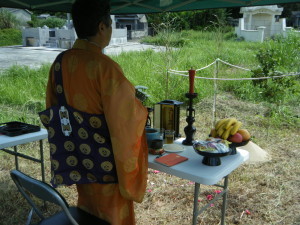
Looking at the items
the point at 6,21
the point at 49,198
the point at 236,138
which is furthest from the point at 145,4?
the point at 6,21

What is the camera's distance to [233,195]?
3.05 metres

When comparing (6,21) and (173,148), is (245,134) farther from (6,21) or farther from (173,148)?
(6,21)

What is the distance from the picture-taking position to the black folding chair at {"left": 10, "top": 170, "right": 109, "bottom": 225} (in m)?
1.29

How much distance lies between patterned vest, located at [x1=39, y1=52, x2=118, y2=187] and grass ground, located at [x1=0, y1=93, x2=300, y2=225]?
131 cm

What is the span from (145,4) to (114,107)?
2387 mm

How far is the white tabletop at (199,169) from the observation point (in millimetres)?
1515

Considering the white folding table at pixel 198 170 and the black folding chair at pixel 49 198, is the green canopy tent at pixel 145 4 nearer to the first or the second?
the white folding table at pixel 198 170

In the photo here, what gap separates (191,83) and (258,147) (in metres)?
2.51

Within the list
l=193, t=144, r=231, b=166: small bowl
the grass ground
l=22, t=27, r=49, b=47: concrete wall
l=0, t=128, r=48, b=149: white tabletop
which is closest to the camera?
l=193, t=144, r=231, b=166: small bowl

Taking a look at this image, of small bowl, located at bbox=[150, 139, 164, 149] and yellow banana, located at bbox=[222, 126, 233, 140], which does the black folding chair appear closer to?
small bowl, located at bbox=[150, 139, 164, 149]

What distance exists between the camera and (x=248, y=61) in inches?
412

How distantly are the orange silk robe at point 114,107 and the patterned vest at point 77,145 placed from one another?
0.04 m

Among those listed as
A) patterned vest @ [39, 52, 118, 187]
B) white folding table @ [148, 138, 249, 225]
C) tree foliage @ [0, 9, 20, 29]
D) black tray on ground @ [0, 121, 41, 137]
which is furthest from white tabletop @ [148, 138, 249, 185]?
tree foliage @ [0, 9, 20, 29]

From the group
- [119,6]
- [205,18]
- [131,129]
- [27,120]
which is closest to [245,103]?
[119,6]
